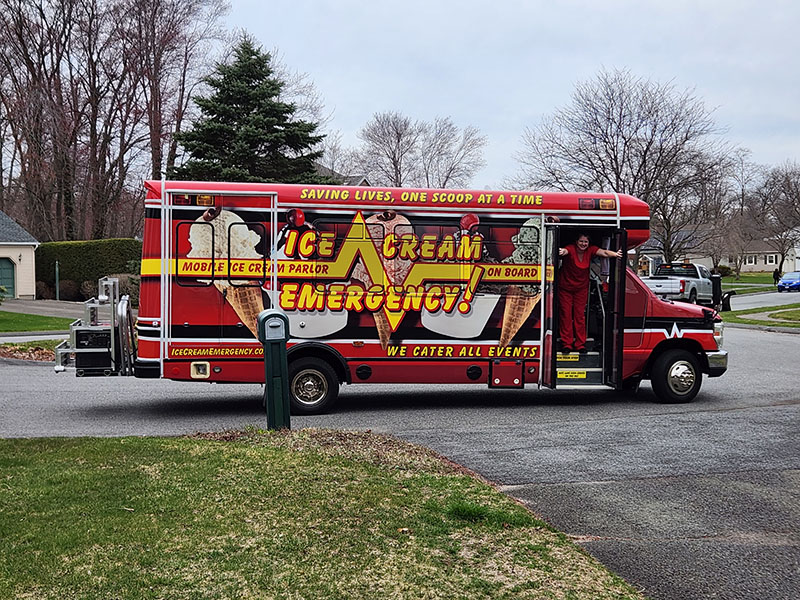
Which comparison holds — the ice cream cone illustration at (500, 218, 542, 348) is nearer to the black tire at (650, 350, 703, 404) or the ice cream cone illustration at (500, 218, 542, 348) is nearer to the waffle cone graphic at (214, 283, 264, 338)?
the black tire at (650, 350, 703, 404)

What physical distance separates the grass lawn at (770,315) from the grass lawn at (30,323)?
22794 mm

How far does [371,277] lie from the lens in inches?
426

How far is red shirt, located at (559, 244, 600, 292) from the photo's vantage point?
37.2ft

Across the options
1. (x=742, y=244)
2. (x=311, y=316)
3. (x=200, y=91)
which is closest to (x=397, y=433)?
(x=311, y=316)

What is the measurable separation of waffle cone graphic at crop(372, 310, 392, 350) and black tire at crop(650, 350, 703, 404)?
381cm

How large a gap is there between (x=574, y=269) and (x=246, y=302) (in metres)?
4.39

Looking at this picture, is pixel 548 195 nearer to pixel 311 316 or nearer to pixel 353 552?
pixel 311 316

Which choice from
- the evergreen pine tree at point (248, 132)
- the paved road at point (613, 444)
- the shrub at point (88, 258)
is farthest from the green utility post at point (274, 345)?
the shrub at point (88, 258)

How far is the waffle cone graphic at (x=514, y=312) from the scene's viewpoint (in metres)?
11.1

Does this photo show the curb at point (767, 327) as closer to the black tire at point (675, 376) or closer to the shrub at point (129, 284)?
the black tire at point (675, 376)

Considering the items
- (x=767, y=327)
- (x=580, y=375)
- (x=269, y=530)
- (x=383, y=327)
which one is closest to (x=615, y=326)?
(x=580, y=375)

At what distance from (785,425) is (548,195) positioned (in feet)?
13.2

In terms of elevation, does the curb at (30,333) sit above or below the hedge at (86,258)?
below

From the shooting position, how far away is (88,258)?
1503 inches
